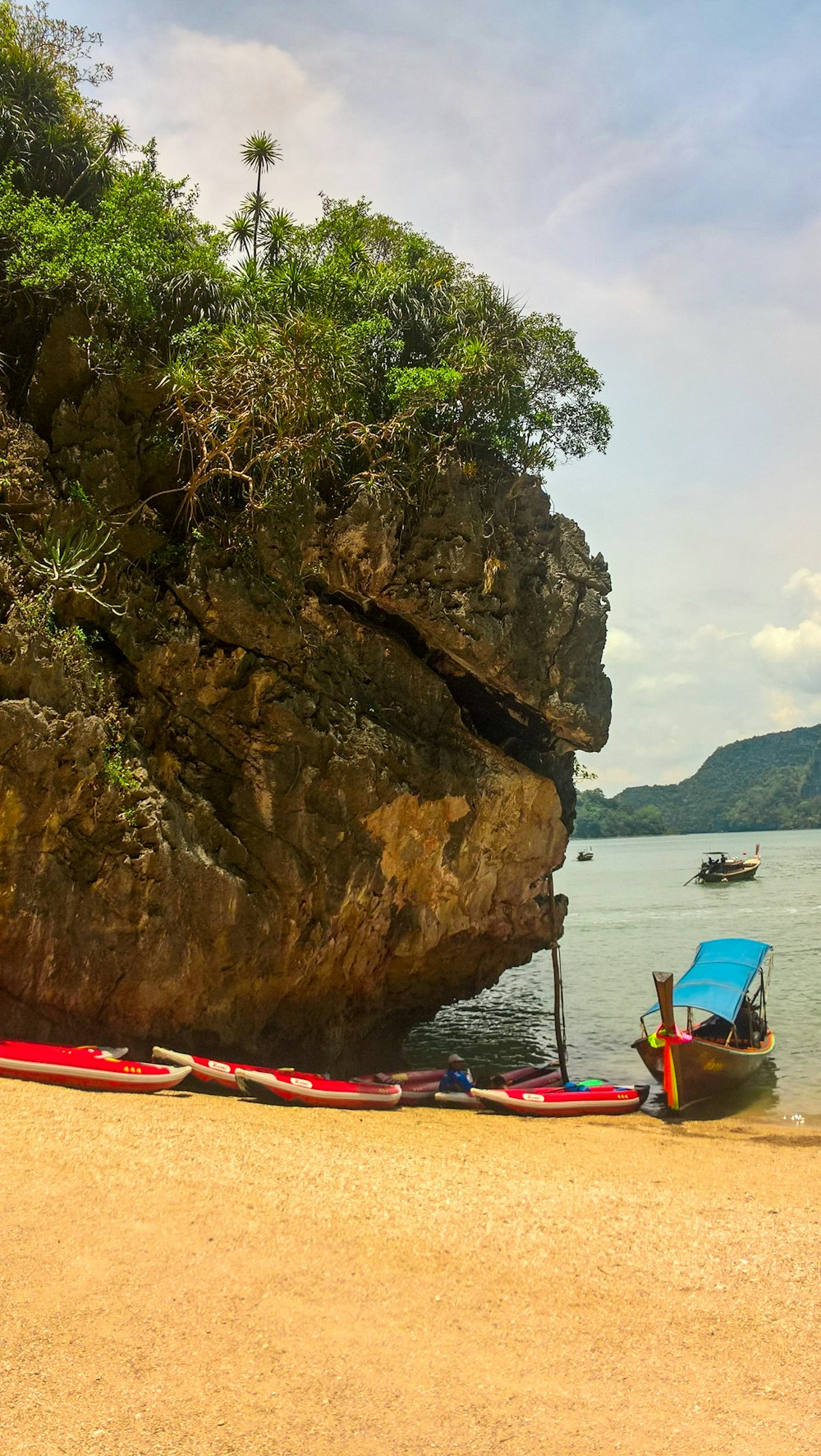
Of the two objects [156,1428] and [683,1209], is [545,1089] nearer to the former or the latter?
[683,1209]

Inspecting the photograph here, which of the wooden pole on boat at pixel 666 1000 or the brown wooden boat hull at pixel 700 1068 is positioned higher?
the wooden pole on boat at pixel 666 1000

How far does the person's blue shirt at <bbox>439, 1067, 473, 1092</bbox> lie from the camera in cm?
1471

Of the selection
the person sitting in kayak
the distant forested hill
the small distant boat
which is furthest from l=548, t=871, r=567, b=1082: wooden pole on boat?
the distant forested hill

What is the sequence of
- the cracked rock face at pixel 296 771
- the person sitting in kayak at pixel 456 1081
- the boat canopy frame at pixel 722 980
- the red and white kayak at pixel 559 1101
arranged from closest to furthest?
the cracked rock face at pixel 296 771, the red and white kayak at pixel 559 1101, the person sitting in kayak at pixel 456 1081, the boat canopy frame at pixel 722 980

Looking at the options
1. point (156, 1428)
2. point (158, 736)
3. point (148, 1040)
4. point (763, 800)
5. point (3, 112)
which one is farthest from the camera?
point (763, 800)

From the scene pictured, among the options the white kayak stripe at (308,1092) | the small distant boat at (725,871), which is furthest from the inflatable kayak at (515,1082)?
the small distant boat at (725,871)

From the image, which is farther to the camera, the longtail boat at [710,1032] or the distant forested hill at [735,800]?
the distant forested hill at [735,800]

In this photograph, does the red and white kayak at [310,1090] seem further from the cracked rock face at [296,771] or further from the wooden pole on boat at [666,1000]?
the wooden pole on boat at [666,1000]

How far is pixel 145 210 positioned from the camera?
15898 millimetres

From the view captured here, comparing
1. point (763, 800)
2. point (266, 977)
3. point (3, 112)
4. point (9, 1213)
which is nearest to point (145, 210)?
point (3, 112)

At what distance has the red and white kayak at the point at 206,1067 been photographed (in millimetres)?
12411

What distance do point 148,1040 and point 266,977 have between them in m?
1.99

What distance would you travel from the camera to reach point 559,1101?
14.4 m

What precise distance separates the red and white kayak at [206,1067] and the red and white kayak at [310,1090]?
3.6 inches
